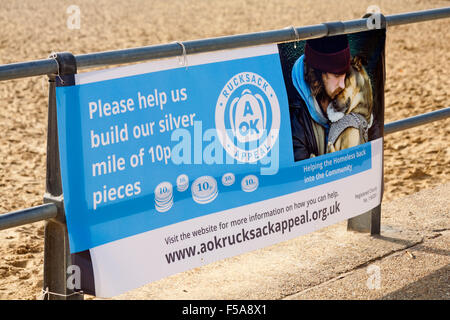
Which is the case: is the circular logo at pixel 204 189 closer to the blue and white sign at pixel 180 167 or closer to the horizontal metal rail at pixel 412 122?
the blue and white sign at pixel 180 167

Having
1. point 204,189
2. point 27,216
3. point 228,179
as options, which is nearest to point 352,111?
point 228,179

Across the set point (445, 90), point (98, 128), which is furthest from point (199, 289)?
point (445, 90)

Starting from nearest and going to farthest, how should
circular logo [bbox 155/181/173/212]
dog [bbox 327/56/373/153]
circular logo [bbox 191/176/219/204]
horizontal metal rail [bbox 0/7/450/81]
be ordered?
horizontal metal rail [bbox 0/7/450/81] → circular logo [bbox 155/181/173/212] → circular logo [bbox 191/176/219/204] → dog [bbox 327/56/373/153]

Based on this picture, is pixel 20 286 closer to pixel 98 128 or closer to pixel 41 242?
pixel 41 242

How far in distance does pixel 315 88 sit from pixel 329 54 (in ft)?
0.70

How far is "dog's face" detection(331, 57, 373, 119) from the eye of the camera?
154 inches

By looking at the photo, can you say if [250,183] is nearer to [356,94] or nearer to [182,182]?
[182,182]

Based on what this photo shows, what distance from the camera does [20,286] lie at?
4125mm

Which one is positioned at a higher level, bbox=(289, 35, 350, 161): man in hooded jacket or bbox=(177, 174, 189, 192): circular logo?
bbox=(289, 35, 350, 161): man in hooded jacket

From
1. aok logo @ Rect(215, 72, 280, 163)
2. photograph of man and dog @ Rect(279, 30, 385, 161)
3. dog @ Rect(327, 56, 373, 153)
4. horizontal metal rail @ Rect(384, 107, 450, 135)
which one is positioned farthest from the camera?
horizontal metal rail @ Rect(384, 107, 450, 135)

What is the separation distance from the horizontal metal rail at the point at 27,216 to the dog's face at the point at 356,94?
170cm

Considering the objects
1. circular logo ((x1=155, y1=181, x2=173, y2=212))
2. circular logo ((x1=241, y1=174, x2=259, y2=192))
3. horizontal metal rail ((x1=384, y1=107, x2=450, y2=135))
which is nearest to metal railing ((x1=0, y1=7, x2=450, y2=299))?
circular logo ((x1=155, y1=181, x2=173, y2=212))

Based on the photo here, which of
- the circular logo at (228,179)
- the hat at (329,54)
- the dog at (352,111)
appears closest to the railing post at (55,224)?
the circular logo at (228,179)

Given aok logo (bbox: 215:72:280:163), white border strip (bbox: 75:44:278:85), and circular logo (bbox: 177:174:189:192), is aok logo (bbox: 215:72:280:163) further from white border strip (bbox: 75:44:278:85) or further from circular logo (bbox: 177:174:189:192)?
circular logo (bbox: 177:174:189:192)
